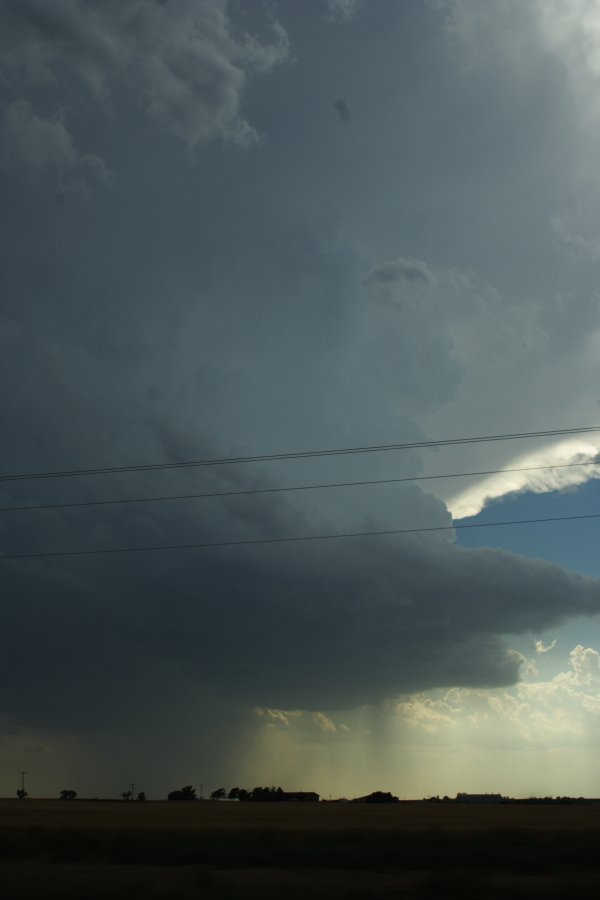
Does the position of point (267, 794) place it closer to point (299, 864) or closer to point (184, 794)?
point (184, 794)

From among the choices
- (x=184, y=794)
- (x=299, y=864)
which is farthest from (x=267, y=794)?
(x=299, y=864)

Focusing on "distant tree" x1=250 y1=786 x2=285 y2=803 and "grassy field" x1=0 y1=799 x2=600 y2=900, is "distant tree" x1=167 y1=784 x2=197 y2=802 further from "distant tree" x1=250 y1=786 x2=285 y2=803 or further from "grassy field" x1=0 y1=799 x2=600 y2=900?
"grassy field" x1=0 y1=799 x2=600 y2=900

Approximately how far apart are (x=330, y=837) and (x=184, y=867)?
8.08 metres

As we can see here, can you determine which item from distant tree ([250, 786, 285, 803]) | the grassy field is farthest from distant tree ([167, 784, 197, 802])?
the grassy field

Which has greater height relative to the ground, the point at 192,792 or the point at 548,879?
the point at 192,792

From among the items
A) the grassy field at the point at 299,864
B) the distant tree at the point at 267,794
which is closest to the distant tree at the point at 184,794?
the distant tree at the point at 267,794

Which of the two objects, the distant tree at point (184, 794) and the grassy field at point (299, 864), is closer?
the grassy field at point (299, 864)

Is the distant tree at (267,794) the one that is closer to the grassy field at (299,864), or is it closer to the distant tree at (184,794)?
the distant tree at (184,794)

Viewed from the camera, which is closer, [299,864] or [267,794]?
[299,864]

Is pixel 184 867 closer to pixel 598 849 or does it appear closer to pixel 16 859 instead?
pixel 16 859

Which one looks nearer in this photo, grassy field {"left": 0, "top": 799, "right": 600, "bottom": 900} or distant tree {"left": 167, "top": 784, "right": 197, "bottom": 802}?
grassy field {"left": 0, "top": 799, "right": 600, "bottom": 900}

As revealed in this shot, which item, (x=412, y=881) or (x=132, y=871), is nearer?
(x=412, y=881)

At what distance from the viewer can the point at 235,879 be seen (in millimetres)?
18828

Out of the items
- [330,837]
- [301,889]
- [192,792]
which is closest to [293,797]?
[192,792]
